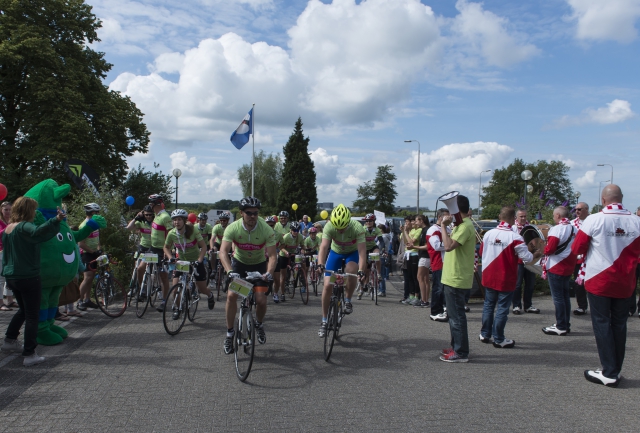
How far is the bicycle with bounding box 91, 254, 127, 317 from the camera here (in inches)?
348

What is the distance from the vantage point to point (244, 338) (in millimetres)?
5605

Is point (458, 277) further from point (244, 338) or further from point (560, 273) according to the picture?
point (244, 338)

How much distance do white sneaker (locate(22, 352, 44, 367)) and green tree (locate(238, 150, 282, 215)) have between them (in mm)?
67266

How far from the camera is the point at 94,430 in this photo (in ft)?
13.0

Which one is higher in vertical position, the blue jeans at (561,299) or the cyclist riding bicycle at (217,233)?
the cyclist riding bicycle at (217,233)

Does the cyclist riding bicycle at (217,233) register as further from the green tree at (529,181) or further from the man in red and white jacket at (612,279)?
the green tree at (529,181)

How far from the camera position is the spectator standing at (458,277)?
20.1 ft

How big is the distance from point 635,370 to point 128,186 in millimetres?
32788

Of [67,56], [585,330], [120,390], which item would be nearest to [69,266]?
[120,390]

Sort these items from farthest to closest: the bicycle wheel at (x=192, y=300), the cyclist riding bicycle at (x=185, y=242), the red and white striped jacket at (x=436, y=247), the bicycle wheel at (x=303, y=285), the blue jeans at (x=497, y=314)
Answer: the bicycle wheel at (x=303, y=285) → the red and white striped jacket at (x=436, y=247) → the cyclist riding bicycle at (x=185, y=242) → the bicycle wheel at (x=192, y=300) → the blue jeans at (x=497, y=314)

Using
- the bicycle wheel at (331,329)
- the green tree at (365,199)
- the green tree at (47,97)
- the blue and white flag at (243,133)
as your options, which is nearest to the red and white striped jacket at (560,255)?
the bicycle wheel at (331,329)

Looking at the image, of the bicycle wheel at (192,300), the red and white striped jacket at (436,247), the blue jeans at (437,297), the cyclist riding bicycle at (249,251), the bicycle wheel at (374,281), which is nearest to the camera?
the cyclist riding bicycle at (249,251)

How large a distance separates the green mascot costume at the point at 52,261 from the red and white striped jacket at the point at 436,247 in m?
5.99

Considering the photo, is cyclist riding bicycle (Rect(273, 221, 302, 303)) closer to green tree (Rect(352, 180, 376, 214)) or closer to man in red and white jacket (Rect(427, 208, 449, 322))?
man in red and white jacket (Rect(427, 208, 449, 322))
